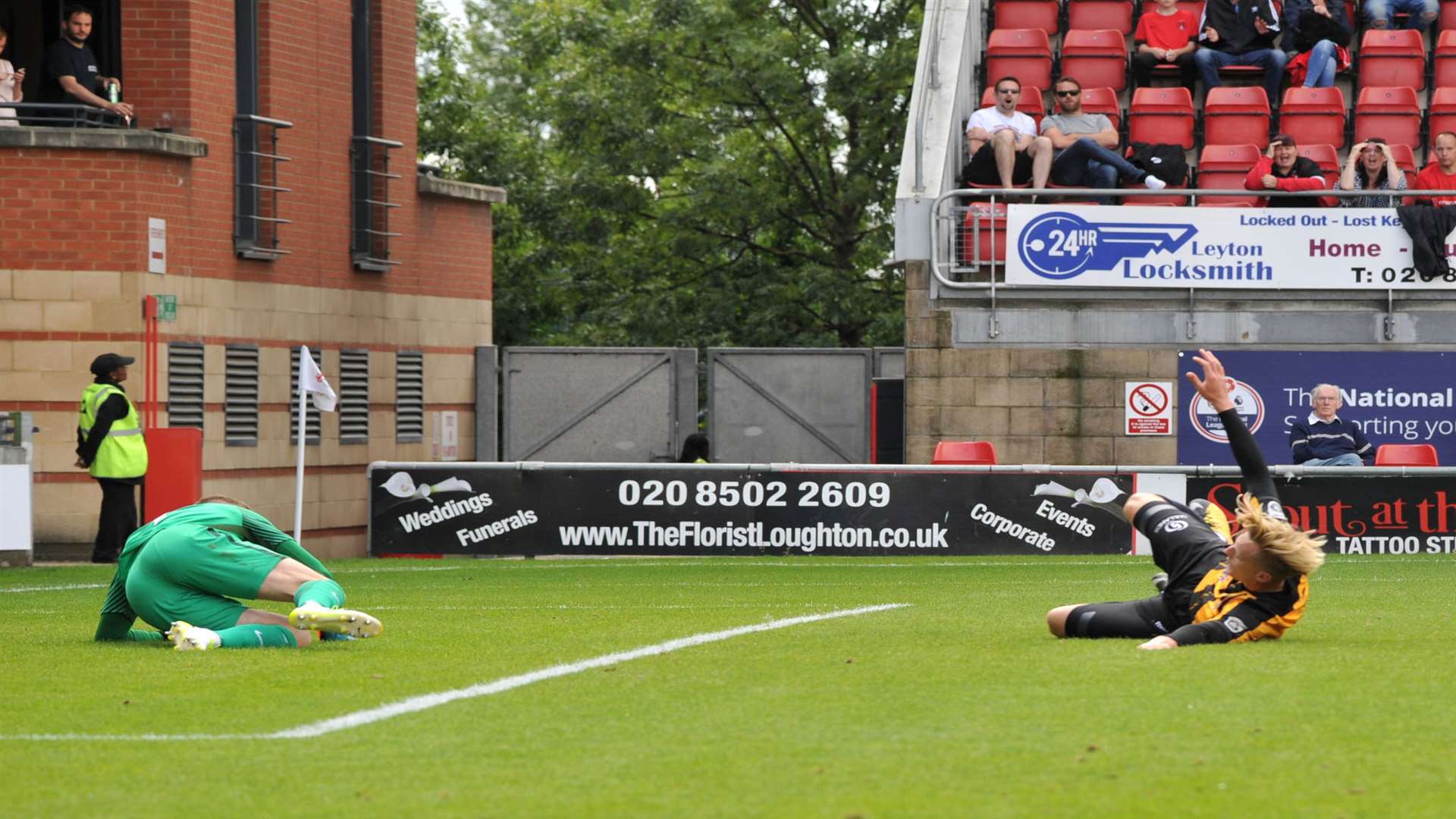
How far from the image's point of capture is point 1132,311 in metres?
22.8

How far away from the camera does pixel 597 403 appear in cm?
2831

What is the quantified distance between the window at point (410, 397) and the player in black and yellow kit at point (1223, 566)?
56.3 feet

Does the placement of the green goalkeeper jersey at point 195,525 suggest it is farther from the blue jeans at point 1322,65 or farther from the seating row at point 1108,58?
the blue jeans at point 1322,65

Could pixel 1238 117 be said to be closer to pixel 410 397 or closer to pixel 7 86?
pixel 410 397

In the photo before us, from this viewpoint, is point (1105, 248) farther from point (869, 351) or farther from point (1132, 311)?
point (869, 351)

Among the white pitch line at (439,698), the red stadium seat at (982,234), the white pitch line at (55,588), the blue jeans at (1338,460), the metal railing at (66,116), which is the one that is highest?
the metal railing at (66,116)

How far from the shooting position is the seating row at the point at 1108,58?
26.0 m

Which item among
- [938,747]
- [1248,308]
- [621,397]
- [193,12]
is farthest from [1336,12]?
[938,747]

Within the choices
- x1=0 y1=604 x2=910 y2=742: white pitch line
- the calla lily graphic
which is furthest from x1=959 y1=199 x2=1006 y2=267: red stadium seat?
x1=0 y1=604 x2=910 y2=742: white pitch line

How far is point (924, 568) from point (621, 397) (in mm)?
11028

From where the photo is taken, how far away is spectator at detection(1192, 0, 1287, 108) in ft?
85.5

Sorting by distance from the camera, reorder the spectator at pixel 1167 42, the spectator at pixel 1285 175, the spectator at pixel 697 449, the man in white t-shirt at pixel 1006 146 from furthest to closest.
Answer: the spectator at pixel 1167 42
the spectator at pixel 697 449
the man in white t-shirt at pixel 1006 146
the spectator at pixel 1285 175

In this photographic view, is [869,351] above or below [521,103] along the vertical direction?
below

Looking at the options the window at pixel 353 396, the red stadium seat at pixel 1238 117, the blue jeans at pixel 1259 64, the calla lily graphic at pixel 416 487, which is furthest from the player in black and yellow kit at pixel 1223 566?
the blue jeans at pixel 1259 64
